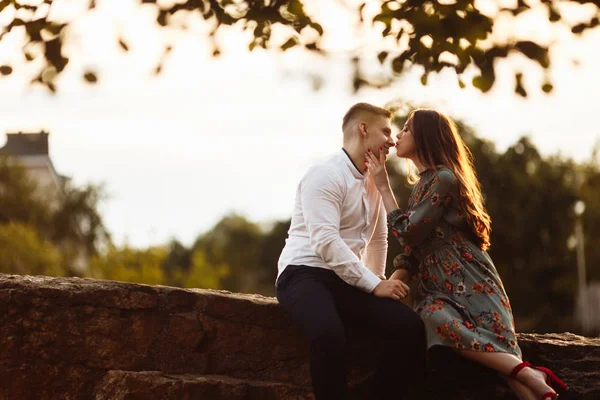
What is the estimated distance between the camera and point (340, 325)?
17.7 ft

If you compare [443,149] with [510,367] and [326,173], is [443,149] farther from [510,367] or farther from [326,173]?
[510,367]

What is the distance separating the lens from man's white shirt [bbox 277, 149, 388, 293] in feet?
18.2

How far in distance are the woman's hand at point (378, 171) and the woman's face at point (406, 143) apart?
13 cm

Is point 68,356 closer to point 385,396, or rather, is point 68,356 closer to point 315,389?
point 315,389

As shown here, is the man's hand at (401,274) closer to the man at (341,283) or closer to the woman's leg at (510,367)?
the man at (341,283)

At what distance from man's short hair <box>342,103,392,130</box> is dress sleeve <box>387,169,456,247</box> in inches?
25.1

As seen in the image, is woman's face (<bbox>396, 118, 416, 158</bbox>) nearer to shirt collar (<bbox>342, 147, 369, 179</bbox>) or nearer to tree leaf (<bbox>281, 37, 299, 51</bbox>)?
shirt collar (<bbox>342, 147, 369, 179</bbox>)

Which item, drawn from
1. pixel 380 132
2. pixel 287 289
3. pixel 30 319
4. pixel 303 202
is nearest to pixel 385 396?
pixel 287 289

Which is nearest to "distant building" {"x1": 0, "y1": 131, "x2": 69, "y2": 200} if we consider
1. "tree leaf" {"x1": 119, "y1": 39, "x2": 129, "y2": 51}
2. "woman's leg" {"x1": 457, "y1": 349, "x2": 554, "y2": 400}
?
"tree leaf" {"x1": 119, "y1": 39, "x2": 129, "y2": 51}

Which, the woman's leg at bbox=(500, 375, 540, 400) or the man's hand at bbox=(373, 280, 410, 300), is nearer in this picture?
the woman's leg at bbox=(500, 375, 540, 400)

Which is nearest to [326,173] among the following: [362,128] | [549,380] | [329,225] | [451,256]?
[329,225]

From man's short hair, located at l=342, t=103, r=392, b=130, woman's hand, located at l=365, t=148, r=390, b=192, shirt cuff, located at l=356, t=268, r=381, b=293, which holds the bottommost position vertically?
shirt cuff, located at l=356, t=268, r=381, b=293

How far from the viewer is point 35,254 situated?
38.2 metres

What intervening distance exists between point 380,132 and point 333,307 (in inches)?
50.1
